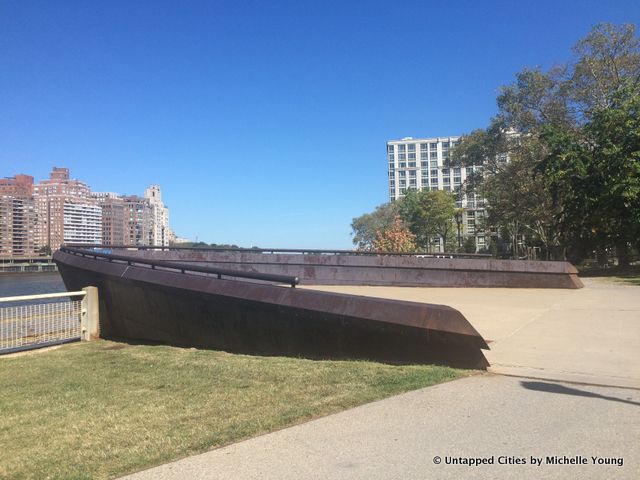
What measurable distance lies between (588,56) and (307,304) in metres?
31.1

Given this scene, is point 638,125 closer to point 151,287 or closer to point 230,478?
point 151,287

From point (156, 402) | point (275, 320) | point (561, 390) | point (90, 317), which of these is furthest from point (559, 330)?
point (90, 317)

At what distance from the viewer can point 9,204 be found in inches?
3157

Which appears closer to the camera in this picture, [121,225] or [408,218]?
[121,225]

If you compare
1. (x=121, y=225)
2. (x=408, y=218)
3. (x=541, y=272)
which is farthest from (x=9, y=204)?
(x=541, y=272)

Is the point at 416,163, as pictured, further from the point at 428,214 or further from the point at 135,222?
the point at 135,222

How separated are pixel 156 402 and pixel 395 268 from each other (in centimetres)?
1337

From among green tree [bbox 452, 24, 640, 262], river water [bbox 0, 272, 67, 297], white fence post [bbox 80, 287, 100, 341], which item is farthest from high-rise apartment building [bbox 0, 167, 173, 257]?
white fence post [bbox 80, 287, 100, 341]

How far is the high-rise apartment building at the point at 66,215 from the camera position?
193 feet

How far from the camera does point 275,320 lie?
24.7 feet

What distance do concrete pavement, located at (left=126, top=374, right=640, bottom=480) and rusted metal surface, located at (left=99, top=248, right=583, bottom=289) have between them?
11.3 metres

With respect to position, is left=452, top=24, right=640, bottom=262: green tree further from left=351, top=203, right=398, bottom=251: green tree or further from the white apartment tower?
left=351, top=203, right=398, bottom=251: green tree

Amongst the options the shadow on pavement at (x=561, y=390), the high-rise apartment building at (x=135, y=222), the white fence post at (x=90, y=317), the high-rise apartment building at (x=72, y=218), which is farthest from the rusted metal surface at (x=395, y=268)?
the high-rise apartment building at (x=135, y=222)

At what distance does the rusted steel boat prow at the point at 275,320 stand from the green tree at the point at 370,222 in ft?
275
